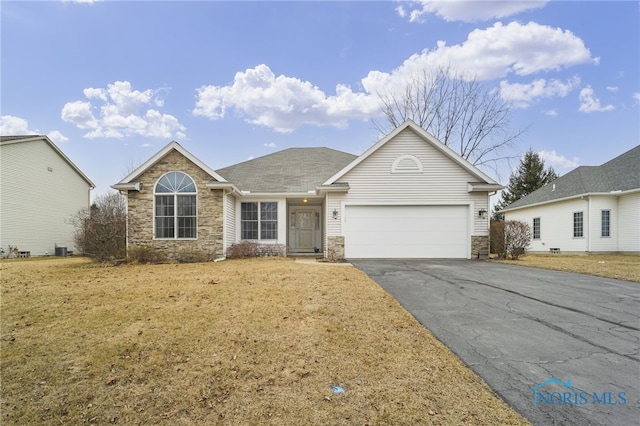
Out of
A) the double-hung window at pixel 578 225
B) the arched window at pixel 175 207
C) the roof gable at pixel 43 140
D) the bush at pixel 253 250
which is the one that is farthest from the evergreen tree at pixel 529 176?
the roof gable at pixel 43 140

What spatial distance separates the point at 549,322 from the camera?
4844 millimetres

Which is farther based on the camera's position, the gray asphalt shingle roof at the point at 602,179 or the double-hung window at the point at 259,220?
the gray asphalt shingle roof at the point at 602,179

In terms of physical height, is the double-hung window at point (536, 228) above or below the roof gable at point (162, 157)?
below

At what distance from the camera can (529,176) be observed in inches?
1382

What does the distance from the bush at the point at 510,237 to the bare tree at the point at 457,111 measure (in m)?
12.7

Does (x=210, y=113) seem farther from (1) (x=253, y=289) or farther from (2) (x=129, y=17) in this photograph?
(1) (x=253, y=289)

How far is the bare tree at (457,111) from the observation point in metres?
24.0

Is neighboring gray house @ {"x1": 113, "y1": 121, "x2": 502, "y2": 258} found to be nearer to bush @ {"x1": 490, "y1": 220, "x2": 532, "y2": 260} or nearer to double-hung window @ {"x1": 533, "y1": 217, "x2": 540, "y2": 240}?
bush @ {"x1": 490, "y1": 220, "x2": 532, "y2": 260}

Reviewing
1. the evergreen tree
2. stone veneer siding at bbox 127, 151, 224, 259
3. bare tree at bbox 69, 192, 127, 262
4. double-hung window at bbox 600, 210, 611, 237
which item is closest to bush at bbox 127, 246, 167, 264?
stone veneer siding at bbox 127, 151, 224, 259

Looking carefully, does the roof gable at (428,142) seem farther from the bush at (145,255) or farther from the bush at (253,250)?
the bush at (145,255)

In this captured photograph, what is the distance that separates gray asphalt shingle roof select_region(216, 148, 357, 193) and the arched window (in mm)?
2533

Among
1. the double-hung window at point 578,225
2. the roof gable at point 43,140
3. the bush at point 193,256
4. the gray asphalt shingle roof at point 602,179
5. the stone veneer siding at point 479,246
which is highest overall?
the roof gable at point 43,140

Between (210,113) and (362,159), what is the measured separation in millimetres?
11861

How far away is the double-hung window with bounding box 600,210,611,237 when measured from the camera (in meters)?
17.2
